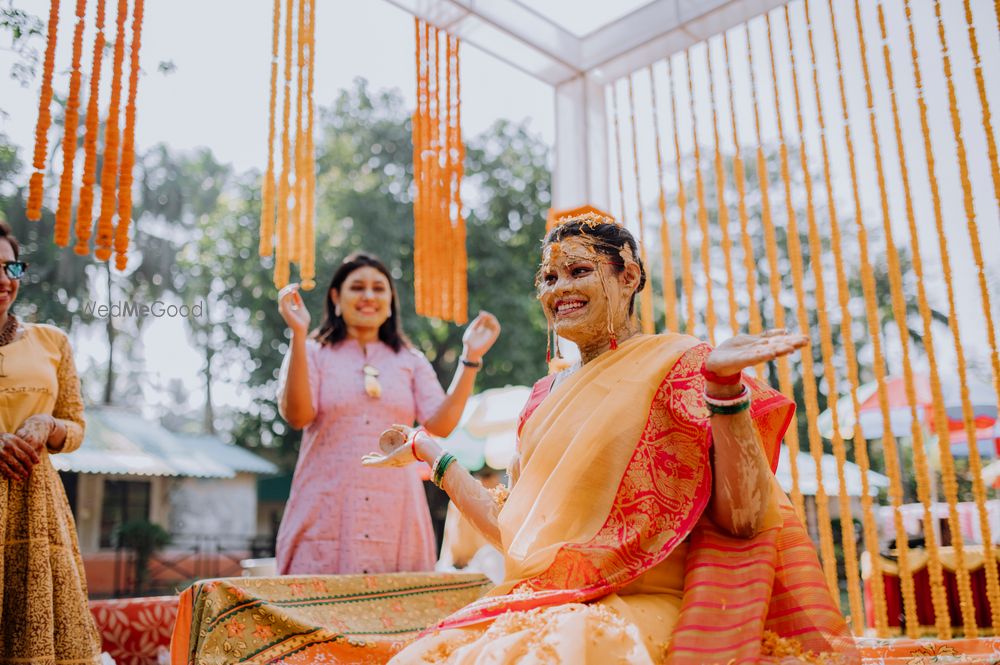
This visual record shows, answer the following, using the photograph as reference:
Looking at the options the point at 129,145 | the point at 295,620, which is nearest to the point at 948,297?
the point at 295,620

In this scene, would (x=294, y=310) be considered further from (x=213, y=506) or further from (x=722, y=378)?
(x=213, y=506)

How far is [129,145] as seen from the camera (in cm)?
399

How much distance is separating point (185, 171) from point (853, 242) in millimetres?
20230

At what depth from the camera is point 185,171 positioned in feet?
78.4

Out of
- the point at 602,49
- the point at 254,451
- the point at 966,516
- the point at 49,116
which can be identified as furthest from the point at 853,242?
the point at 49,116

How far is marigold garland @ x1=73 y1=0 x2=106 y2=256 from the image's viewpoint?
149 inches

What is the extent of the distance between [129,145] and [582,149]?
2895 millimetres

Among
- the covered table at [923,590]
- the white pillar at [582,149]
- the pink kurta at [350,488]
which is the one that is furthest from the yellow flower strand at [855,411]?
Answer: the covered table at [923,590]

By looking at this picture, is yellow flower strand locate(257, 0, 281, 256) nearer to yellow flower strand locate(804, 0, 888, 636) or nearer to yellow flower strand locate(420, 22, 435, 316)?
yellow flower strand locate(420, 22, 435, 316)

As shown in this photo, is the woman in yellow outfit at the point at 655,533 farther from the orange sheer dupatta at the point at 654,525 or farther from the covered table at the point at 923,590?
the covered table at the point at 923,590

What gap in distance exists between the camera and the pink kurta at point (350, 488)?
345 centimetres

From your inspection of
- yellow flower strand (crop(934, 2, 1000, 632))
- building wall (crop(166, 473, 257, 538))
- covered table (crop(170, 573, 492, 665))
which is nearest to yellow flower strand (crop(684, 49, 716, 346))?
yellow flower strand (crop(934, 2, 1000, 632))

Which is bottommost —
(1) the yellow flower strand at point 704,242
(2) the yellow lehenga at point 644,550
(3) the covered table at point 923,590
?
(3) the covered table at point 923,590

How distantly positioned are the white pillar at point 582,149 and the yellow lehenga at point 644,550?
3.68 metres
